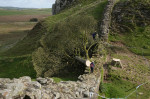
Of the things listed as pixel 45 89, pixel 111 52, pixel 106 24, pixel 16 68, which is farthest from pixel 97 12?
pixel 45 89

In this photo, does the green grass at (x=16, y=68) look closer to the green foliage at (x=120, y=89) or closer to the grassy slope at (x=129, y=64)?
the green foliage at (x=120, y=89)

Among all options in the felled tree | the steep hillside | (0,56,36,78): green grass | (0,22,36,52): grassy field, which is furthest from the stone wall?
(0,22,36,52): grassy field

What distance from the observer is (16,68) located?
77.2 feet

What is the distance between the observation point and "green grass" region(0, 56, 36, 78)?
71.9 ft

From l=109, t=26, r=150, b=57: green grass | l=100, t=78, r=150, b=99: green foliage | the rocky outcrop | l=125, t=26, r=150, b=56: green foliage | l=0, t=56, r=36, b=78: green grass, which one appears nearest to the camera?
the rocky outcrop

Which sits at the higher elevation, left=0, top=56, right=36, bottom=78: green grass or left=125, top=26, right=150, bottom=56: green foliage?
left=125, top=26, right=150, bottom=56: green foliage

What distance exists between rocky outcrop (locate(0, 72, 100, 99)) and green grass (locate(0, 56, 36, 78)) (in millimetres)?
10387

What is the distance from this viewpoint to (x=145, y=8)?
28938mm

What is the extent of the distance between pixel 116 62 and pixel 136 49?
21.3 ft

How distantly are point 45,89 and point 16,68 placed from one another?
15406 millimetres

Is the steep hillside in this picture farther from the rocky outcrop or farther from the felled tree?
the rocky outcrop

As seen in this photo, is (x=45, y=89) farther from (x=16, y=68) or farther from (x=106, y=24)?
(x=106, y=24)

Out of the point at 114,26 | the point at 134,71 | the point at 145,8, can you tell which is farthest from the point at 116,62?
the point at 145,8

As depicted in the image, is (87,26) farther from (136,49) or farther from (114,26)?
(136,49)
